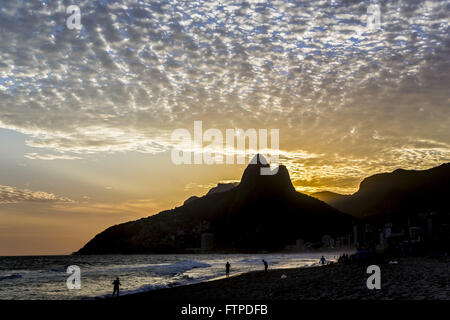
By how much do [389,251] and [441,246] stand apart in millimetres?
14552

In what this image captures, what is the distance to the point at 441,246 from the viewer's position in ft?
314
